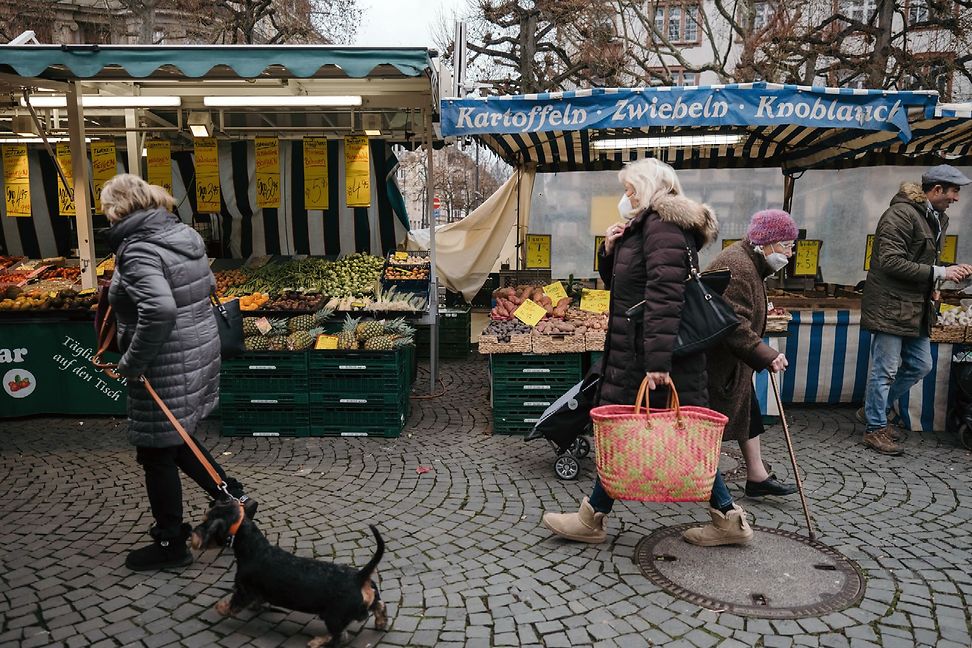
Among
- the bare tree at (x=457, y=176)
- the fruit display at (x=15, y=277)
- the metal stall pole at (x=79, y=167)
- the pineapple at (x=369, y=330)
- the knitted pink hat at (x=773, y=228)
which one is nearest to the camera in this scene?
the knitted pink hat at (x=773, y=228)

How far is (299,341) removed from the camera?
599cm

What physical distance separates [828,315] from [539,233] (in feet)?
13.5

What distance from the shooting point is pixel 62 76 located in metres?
6.03

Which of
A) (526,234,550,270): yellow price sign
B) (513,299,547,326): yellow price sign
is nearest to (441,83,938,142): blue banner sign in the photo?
(513,299,547,326): yellow price sign

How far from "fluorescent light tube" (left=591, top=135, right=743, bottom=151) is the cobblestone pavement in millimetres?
3562

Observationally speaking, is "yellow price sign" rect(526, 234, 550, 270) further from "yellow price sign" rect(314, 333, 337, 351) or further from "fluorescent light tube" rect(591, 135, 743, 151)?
"yellow price sign" rect(314, 333, 337, 351)

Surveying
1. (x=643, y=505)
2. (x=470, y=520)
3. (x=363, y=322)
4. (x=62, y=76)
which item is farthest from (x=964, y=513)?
(x=62, y=76)

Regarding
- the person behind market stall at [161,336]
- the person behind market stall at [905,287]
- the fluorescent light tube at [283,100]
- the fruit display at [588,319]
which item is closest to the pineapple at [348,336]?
the fruit display at [588,319]

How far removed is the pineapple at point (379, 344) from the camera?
5.91 m

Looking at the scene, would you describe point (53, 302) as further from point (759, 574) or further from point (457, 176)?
point (457, 176)

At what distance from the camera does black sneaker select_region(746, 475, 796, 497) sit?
4.54m

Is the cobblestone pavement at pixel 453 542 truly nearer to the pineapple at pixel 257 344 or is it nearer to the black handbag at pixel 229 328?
the pineapple at pixel 257 344

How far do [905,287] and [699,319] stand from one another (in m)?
2.97

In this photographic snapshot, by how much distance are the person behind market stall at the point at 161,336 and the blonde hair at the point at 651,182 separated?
236cm
